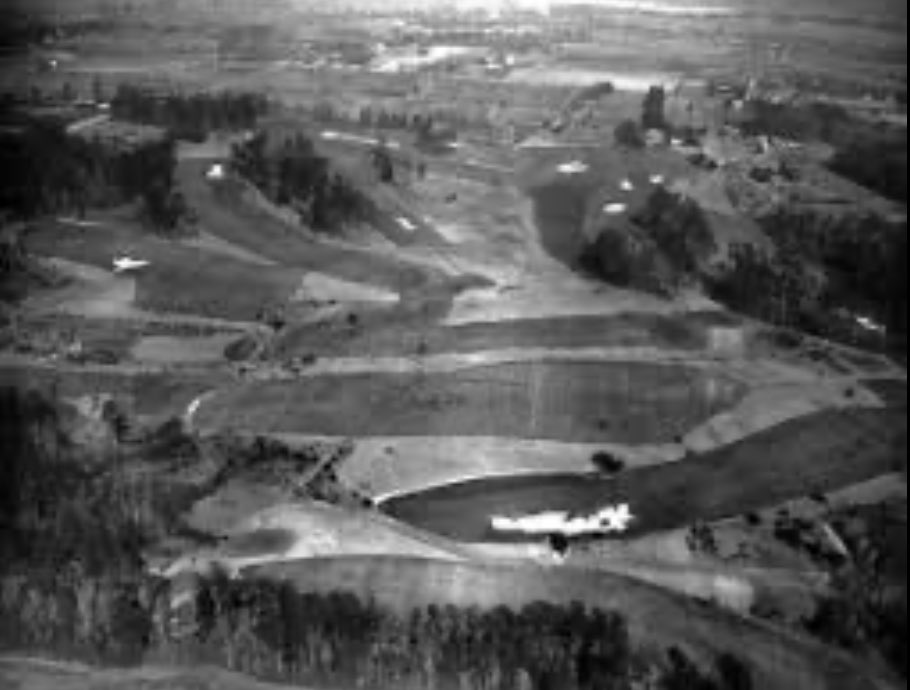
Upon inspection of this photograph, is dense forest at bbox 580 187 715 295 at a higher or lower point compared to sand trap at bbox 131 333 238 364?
higher

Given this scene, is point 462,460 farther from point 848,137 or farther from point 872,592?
point 848,137

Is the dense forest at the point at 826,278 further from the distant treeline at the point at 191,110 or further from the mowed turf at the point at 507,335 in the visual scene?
the distant treeline at the point at 191,110

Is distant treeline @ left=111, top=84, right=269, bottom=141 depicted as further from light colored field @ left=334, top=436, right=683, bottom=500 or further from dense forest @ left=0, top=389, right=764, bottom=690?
dense forest @ left=0, top=389, right=764, bottom=690

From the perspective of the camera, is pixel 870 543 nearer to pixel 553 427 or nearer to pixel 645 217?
pixel 553 427

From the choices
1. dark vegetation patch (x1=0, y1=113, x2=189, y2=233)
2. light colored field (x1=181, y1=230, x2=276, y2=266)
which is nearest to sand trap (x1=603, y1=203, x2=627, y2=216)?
light colored field (x1=181, y1=230, x2=276, y2=266)

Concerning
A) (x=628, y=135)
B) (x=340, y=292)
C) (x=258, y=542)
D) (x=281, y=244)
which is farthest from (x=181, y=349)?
(x=628, y=135)

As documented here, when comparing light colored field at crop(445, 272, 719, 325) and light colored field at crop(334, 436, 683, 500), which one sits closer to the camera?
light colored field at crop(334, 436, 683, 500)

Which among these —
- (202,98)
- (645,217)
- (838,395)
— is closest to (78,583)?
(838,395)

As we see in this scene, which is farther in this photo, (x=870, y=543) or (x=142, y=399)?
(x=142, y=399)
